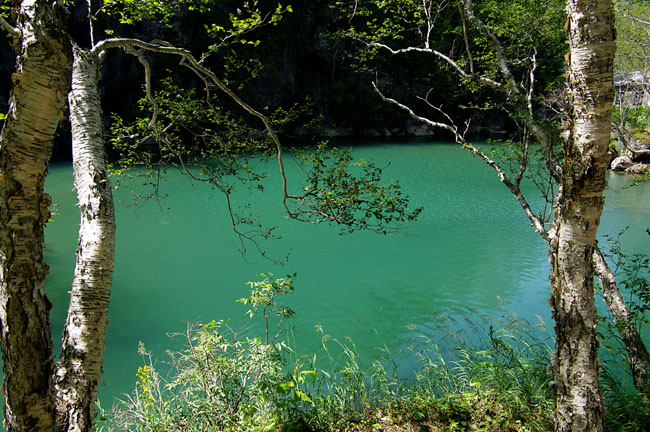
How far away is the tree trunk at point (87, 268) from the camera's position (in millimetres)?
1747

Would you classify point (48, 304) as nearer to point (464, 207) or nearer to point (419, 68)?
point (464, 207)

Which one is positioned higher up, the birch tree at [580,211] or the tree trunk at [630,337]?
the birch tree at [580,211]

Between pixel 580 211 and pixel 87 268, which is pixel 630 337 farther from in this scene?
pixel 87 268

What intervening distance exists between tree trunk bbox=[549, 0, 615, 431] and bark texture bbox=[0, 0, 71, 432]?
229cm

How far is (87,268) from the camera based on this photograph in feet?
6.27

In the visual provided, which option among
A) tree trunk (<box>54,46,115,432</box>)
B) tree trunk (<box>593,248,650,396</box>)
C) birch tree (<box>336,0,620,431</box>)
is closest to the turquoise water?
tree trunk (<box>593,248,650,396</box>)

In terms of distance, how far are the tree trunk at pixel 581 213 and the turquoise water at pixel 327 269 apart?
3108 mm

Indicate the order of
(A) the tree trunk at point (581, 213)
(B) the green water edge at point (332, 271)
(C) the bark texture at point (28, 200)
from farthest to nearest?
(B) the green water edge at point (332, 271)
(A) the tree trunk at point (581, 213)
(C) the bark texture at point (28, 200)

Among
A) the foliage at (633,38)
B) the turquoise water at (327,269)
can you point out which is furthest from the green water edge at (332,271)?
the foliage at (633,38)

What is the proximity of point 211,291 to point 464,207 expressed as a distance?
873cm

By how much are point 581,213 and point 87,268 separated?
246cm

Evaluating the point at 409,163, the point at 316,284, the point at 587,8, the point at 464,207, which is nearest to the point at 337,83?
the point at 409,163

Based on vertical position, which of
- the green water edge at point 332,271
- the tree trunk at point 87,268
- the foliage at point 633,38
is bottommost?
the green water edge at point 332,271

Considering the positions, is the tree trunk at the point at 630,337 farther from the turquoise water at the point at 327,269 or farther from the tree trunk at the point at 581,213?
the turquoise water at the point at 327,269
